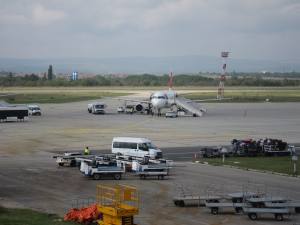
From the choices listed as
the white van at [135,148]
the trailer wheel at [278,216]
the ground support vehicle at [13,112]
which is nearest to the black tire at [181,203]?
the trailer wheel at [278,216]

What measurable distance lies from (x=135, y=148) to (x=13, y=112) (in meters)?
45.5

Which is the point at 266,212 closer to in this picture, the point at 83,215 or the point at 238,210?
the point at 238,210

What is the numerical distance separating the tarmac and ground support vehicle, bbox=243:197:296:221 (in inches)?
18.3

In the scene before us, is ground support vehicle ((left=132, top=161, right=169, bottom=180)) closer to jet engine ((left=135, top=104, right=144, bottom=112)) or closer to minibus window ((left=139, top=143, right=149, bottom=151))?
minibus window ((left=139, top=143, right=149, bottom=151))

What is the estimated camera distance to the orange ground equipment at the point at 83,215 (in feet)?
105

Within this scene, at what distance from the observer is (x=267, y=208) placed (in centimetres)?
3478

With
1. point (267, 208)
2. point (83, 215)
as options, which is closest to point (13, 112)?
point (83, 215)

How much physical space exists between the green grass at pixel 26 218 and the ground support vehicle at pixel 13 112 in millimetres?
63430

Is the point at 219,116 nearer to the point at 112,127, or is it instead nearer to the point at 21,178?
the point at 112,127

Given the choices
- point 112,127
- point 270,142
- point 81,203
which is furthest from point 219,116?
point 81,203

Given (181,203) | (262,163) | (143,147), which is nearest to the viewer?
(181,203)

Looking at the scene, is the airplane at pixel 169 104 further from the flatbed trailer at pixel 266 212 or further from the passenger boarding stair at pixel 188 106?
the flatbed trailer at pixel 266 212

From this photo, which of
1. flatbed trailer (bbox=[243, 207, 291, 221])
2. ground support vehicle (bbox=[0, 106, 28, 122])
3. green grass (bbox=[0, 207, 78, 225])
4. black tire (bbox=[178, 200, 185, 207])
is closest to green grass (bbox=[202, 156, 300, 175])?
black tire (bbox=[178, 200, 185, 207])

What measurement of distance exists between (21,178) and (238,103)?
11288 cm
